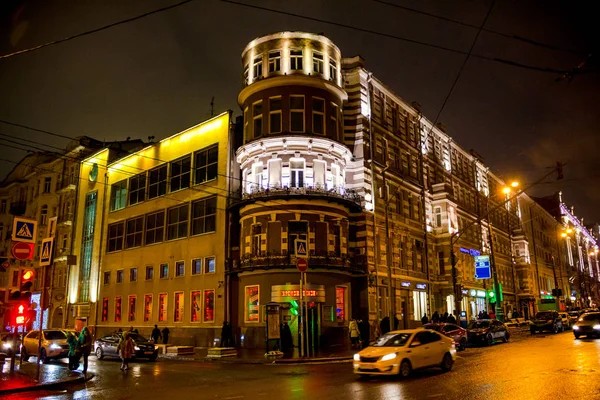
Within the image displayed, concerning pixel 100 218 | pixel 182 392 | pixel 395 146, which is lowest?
pixel 182 392

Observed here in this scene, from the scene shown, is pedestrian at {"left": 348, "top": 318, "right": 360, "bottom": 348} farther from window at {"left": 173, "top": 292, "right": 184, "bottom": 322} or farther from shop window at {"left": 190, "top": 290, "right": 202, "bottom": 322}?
window at {"left": 173, "top": 292, "right": 184, "bottom": 322}

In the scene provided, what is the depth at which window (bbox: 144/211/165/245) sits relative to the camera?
42878 millimetres

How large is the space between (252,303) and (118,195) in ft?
73.5

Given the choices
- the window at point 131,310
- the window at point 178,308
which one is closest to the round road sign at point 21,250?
the window at point 178,308

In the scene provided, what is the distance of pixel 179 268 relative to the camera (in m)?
40.4

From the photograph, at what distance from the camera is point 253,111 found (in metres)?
35.4

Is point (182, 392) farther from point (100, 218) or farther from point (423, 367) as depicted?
point (100, 218)

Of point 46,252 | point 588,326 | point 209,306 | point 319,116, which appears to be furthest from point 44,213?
point 588,326

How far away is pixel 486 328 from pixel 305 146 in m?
16.0

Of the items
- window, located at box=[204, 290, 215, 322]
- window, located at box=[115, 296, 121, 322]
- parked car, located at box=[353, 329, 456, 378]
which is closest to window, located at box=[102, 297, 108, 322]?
window, located at box=[115, 296, 121, 322]

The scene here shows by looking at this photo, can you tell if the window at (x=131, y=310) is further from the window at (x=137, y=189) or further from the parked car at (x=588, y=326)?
the parked car at (x=588, y=326)

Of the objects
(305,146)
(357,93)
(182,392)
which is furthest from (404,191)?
(182,392)

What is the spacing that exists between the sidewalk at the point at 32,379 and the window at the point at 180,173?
2223 centimetres

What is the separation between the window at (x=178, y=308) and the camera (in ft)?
128
